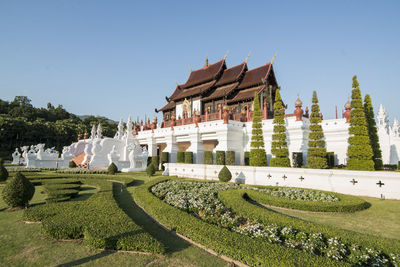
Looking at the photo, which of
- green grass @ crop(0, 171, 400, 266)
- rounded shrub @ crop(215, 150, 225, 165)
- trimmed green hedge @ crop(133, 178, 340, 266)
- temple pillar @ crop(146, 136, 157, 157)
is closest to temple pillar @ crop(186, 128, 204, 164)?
rounded shrub @ crop(215, 150, 225, 165)

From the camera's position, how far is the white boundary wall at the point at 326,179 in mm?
10352

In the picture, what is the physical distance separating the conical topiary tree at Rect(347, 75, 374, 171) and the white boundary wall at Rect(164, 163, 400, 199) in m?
1.97

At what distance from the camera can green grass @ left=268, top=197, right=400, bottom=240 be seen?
6402 millimetres

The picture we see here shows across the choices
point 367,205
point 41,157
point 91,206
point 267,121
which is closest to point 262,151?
point 267,121

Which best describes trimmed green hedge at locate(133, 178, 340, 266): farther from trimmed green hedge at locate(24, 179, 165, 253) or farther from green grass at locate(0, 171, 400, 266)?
trimmed green hedge at locate(24, 179, 165, 253)

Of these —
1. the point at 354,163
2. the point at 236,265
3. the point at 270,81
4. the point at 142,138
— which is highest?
the point at 270,81

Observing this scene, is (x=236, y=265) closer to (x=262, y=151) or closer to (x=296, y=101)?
(x=262, y=151)

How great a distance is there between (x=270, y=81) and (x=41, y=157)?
30425mm

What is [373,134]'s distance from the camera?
53.3 ft

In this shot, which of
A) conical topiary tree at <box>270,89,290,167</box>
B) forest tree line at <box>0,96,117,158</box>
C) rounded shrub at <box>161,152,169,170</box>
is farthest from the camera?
forest tree line at <box>0,96,117,158</box>

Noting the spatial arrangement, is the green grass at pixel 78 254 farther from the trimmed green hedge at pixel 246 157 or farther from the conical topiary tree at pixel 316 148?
the trimmed green hedge at pixel 246 157

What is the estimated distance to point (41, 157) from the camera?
26219 millimetres

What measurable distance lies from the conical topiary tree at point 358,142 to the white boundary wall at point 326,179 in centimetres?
197

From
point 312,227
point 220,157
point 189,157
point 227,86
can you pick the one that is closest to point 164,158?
point 189,157
